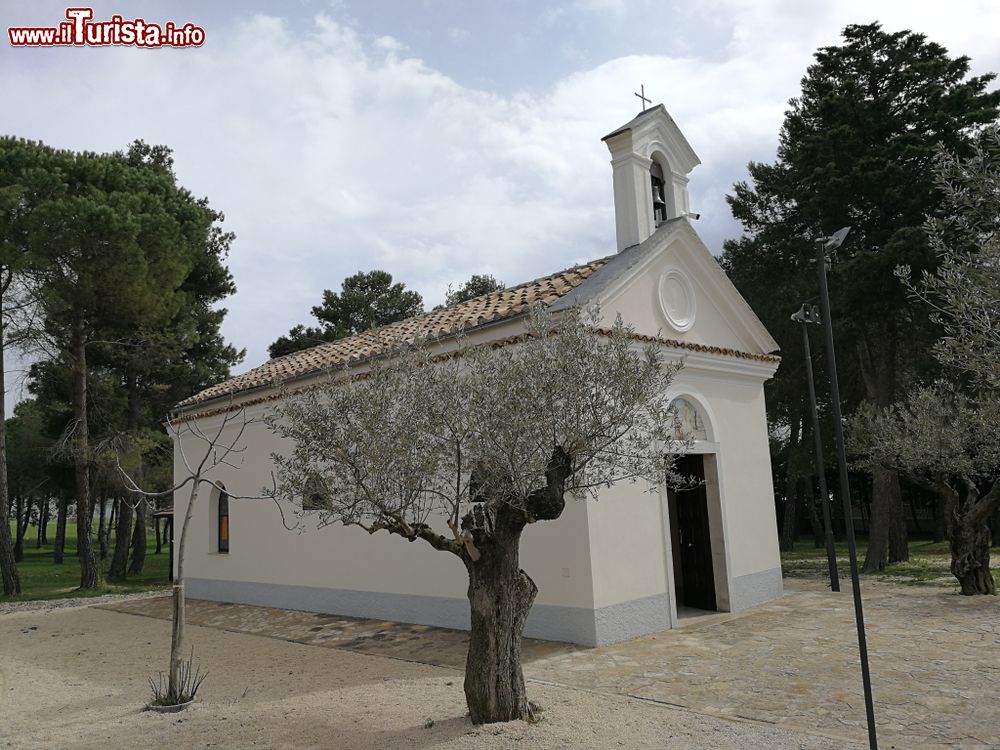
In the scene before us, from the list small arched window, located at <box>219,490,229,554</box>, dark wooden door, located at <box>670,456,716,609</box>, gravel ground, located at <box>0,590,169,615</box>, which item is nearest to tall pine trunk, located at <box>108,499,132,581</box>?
gravel ground, located at <box>0,590,169,615</box>

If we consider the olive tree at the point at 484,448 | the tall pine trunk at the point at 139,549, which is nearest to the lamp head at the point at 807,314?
the olive tree at the point at 484,448

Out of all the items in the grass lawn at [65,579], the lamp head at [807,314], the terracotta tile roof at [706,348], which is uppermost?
the lamp head at [807,314]

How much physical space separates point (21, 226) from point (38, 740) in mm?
15669

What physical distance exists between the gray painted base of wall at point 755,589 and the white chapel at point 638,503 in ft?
0.11

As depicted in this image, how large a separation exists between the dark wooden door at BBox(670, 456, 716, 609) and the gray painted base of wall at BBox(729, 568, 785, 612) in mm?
343

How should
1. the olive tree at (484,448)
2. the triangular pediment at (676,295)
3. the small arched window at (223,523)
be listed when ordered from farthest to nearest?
1. the small arched window at (223,523)
2. the triangular pediment at (676,295)
3. the olive tree at (484,448)

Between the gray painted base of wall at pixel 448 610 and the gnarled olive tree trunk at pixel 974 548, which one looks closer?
the gray painted base of wall at pixel 448 610

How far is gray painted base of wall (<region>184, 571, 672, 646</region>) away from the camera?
372 inches

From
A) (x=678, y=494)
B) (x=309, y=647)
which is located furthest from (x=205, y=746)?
(x=678, y=494)

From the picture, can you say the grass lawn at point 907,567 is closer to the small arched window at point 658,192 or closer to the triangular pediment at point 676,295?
the triangular pediment at point 676,295

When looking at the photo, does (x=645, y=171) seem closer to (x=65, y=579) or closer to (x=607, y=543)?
(x=607, y=543)

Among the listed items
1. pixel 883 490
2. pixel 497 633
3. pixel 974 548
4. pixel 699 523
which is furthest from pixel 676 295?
pixel 883 490

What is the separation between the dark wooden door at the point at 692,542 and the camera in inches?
468

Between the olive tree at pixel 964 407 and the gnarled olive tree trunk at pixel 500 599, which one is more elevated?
the olive tree at pixel 964 407
